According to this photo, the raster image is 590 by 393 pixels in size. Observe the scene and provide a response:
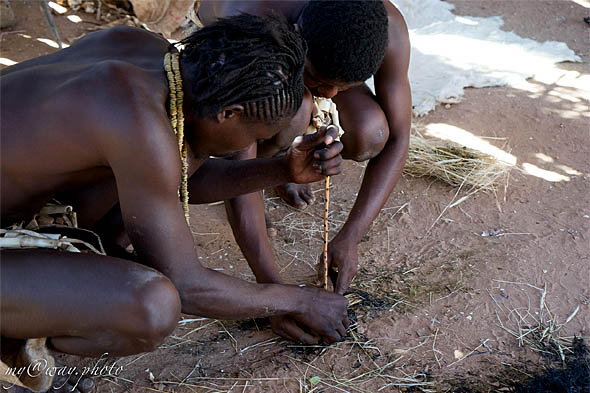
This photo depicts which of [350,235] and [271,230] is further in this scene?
[271,230]

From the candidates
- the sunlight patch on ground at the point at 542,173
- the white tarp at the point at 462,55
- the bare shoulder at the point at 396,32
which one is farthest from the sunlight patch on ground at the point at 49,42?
the sunlight patch on ground at the point at 542,173

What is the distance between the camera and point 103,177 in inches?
74.2

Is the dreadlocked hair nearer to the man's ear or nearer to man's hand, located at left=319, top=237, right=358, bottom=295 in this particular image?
the man's ear

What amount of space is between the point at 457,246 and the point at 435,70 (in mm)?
2206

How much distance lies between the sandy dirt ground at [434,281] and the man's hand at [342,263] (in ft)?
0.35

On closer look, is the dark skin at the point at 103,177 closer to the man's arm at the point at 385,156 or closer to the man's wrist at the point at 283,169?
the man's wrist at the point at 283,169

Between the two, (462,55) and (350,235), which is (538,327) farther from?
(462,55)

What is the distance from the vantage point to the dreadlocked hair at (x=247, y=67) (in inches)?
66.9

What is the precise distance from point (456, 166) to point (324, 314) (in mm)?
1570

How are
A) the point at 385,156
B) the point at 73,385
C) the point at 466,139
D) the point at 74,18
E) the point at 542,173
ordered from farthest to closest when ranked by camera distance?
the point at 74,18, the point at 466,139, the point at 542,173, the point at 385,156, the point at 73,385

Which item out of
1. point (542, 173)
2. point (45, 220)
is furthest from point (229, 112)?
point (542, 173)

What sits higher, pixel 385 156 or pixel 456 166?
pixel 385 156

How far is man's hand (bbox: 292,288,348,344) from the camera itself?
2191mm

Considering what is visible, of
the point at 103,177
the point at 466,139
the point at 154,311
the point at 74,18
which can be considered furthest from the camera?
the point at 74,18
